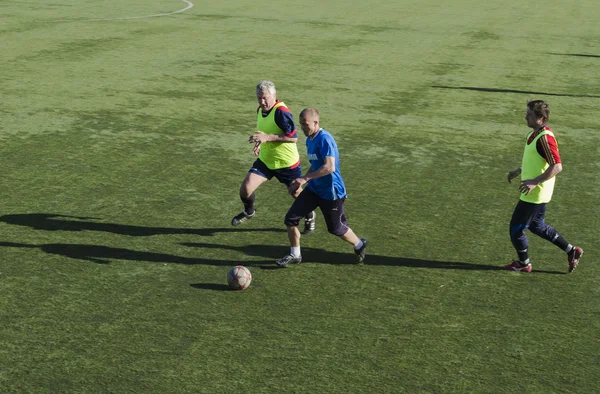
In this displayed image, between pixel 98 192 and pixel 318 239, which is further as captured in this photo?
pixel 98 192

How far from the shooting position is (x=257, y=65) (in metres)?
21.5

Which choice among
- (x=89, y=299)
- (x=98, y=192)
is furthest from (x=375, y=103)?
(x=89, y=299)

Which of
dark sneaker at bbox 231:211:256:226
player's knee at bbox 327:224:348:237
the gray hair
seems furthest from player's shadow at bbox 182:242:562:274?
the gray hair

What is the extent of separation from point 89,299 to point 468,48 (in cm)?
1956

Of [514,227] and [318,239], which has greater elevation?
[514,227]

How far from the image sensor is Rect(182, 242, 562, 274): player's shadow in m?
9.55

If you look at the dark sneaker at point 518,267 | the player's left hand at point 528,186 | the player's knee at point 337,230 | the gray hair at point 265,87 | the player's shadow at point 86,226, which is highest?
the gray hair at point 265,87

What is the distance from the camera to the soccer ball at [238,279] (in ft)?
28.3

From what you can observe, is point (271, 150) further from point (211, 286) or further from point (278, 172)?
point (211, 286)

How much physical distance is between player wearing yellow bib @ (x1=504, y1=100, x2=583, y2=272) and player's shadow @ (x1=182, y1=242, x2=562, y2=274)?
0.32m

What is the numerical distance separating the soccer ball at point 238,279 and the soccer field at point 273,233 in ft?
0.32

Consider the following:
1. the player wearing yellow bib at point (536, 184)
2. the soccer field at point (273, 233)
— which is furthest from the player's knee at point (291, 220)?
the player wearing yellow bib at point (536, 184)

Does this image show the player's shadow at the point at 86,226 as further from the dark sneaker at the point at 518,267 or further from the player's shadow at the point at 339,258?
the dark sneaker at the point at 518,267

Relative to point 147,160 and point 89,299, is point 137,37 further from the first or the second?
point 89,299
